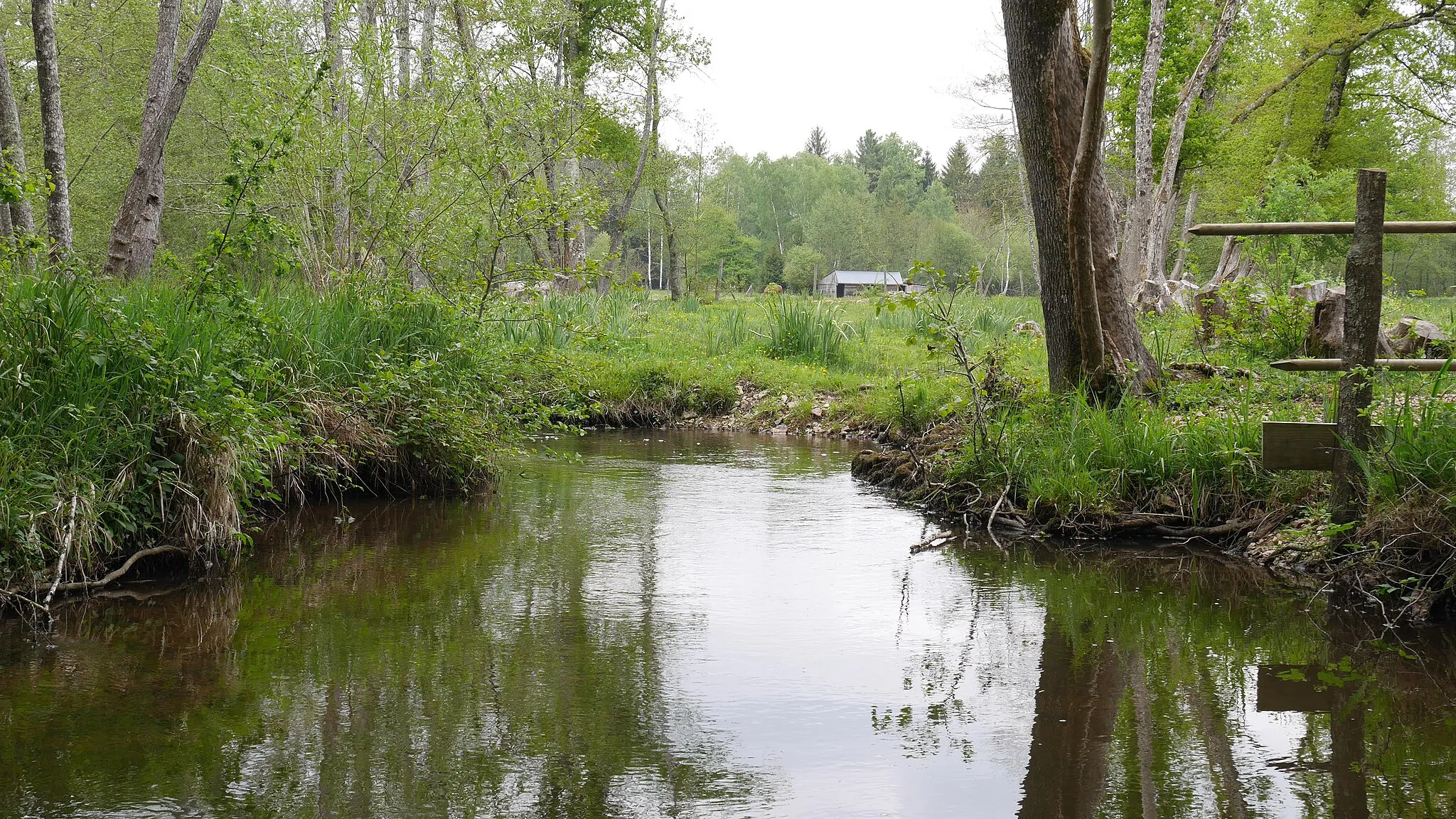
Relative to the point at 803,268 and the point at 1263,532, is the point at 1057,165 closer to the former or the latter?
the point at 1263,532

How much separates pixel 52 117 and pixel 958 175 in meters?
96.1

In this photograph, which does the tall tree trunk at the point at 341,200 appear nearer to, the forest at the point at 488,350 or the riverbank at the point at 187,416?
the forest at the point at 488,350

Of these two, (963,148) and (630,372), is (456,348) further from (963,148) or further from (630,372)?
(963,148)

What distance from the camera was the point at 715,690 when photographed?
3.82 meters

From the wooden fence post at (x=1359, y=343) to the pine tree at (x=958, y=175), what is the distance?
301ft

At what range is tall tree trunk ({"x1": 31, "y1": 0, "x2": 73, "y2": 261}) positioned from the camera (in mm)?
9172

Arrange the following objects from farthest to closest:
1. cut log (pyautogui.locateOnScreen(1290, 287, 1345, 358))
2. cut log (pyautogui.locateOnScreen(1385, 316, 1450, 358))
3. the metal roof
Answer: the metal roof → cut log (pyautogui.locateOnScreen(1385, 316, 1450, 358)) → cut log (pyautogui.locateOnScreen(1290, 287, 1345, 358))

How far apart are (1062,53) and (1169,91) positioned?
18410 mm

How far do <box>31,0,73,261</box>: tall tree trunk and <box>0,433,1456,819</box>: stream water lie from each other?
193 inches

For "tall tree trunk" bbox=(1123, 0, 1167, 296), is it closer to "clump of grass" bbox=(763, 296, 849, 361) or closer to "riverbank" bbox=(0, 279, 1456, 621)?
"clump of grass" bbox=(763, 296, 849, 361)

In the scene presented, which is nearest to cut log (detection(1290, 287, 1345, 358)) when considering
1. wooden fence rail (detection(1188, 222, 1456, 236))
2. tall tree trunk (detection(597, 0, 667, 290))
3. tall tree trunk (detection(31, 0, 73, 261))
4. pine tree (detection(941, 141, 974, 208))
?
wooden fence rail (detection(1188, 222, 1456, 236))

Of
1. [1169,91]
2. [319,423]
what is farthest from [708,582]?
[1169,91]

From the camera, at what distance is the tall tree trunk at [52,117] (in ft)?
30.1

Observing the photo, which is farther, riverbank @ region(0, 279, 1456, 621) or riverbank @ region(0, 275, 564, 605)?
riverbank @ region(0, 279, 1456, 621)
